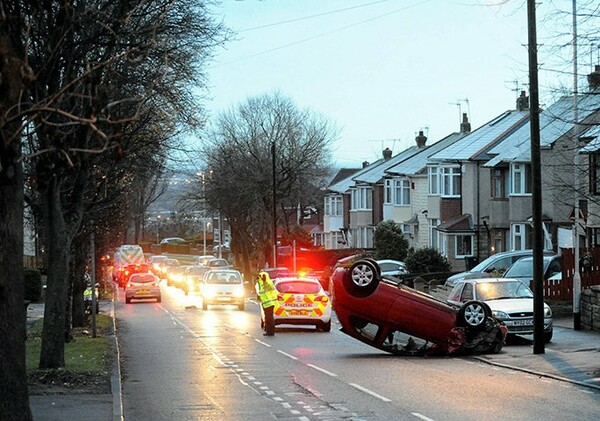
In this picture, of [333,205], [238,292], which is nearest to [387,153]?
[333,205]

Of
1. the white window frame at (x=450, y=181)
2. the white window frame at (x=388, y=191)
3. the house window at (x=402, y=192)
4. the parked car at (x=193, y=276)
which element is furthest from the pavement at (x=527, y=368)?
the white window frame at (x=388, y=191)

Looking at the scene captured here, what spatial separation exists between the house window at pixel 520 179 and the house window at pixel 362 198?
31.8 meters

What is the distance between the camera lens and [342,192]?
3701 inches

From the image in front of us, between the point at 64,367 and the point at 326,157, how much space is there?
60741 millimetres

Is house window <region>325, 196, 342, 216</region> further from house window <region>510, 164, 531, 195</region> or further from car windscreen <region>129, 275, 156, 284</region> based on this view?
house window <region>510, 164, 531, 195</region>

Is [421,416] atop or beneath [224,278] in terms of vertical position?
beneath

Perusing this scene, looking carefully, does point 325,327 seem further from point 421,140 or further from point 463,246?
point 421,140

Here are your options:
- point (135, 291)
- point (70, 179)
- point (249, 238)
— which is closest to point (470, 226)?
point (135, 291)

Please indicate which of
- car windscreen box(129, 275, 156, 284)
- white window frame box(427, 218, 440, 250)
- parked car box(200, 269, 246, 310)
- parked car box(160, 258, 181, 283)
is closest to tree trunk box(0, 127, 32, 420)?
parked car box(200, 269, 246, 310)

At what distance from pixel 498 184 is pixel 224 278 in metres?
16.2

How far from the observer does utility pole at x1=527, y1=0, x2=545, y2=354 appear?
23.2 meters

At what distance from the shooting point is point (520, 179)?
53188 millimetres

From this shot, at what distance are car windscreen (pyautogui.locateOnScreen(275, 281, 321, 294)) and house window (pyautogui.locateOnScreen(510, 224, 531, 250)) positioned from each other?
21997 mm

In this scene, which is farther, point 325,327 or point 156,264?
point 156,264
